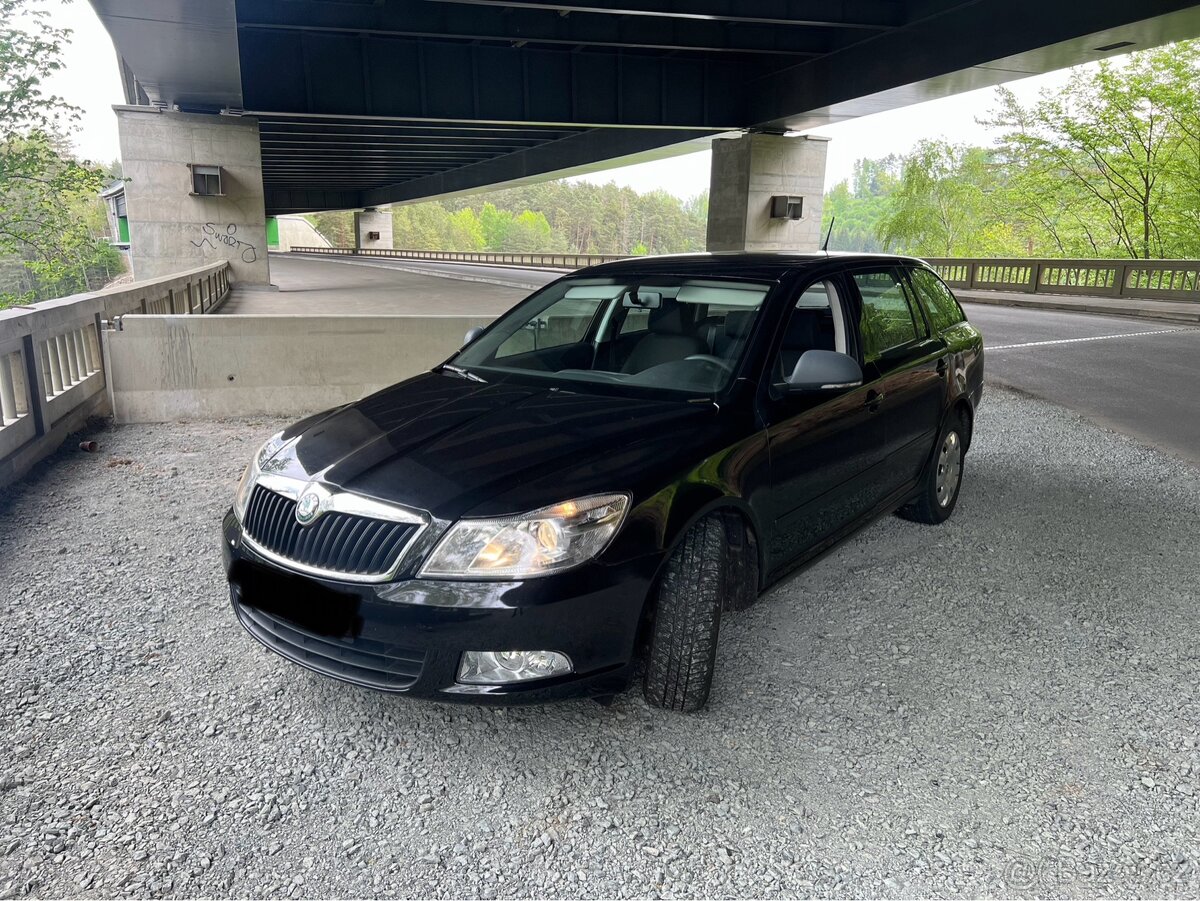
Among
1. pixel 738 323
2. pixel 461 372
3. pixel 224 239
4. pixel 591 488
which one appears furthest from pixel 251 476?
pixel 224 239

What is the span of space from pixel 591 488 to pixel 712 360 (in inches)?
46.5

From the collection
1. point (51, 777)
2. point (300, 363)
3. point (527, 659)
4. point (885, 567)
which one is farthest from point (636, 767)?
point (300, 363)

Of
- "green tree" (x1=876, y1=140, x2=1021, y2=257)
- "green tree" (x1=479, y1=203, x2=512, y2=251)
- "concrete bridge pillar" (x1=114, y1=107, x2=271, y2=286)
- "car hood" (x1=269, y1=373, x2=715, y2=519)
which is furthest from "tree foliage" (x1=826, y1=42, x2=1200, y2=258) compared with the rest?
"green tree" (x1=479, y1=203, x2=512, y2=251)

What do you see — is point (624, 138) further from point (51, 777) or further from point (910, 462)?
point (51, 777)

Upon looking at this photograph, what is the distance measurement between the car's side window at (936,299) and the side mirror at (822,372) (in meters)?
1.73

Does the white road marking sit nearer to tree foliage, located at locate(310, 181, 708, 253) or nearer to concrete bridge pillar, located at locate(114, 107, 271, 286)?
concrete bridge pillar, located at locate(114, 107, 271, 286)

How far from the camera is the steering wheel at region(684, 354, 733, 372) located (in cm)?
358

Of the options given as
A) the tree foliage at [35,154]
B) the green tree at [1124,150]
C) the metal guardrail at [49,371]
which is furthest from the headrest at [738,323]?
the green tree at [1124,150]

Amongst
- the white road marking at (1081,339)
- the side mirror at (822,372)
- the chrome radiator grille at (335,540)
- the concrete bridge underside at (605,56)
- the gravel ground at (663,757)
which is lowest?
the gravel ground at (663,757)

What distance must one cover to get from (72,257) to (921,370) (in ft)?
113

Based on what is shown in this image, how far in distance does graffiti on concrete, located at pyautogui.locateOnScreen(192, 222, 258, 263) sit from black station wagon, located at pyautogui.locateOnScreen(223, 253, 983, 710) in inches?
879

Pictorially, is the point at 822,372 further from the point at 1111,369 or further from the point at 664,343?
the point at 1111,369

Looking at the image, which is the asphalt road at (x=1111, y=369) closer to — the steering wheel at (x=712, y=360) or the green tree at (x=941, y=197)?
the steering wheel at (x=712, y=360)

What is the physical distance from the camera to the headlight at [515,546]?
2.62 m
